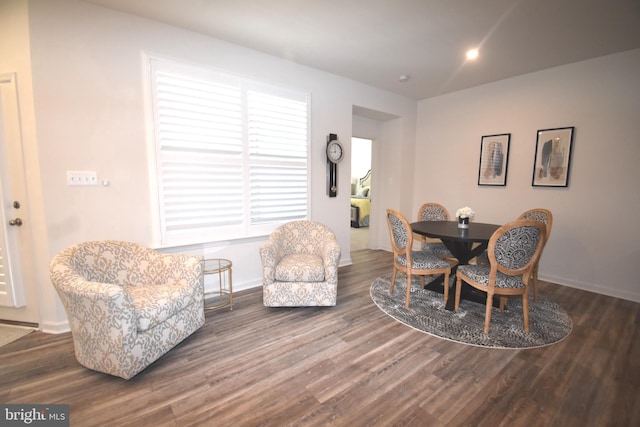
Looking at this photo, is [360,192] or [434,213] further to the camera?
[360,192]

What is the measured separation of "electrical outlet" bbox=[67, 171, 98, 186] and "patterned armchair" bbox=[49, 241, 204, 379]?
628mm

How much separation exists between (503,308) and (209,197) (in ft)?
11.0

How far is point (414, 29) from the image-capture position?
2.68 m

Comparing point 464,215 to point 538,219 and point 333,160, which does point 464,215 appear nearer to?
point 538,219

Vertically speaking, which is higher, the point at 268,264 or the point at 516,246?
the point at 516,246

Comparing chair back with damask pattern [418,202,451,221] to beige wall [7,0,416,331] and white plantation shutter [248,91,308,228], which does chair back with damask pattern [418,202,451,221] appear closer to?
white plantation shutter [248,91,308,228]

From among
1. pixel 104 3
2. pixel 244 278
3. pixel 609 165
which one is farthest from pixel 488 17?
pixel 244 278

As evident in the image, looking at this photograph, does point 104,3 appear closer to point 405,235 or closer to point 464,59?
point 405,235

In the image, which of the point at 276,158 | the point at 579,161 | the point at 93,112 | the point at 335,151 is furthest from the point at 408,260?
the point at 93,112

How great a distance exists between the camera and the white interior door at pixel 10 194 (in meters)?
2.28

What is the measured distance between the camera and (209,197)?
304cm

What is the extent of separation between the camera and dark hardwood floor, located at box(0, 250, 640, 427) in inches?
61.8

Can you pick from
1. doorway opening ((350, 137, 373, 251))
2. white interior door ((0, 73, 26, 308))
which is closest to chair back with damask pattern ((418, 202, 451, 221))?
doorway opening ((350, 137, 373, 251))

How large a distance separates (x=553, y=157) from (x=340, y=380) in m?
3.94
